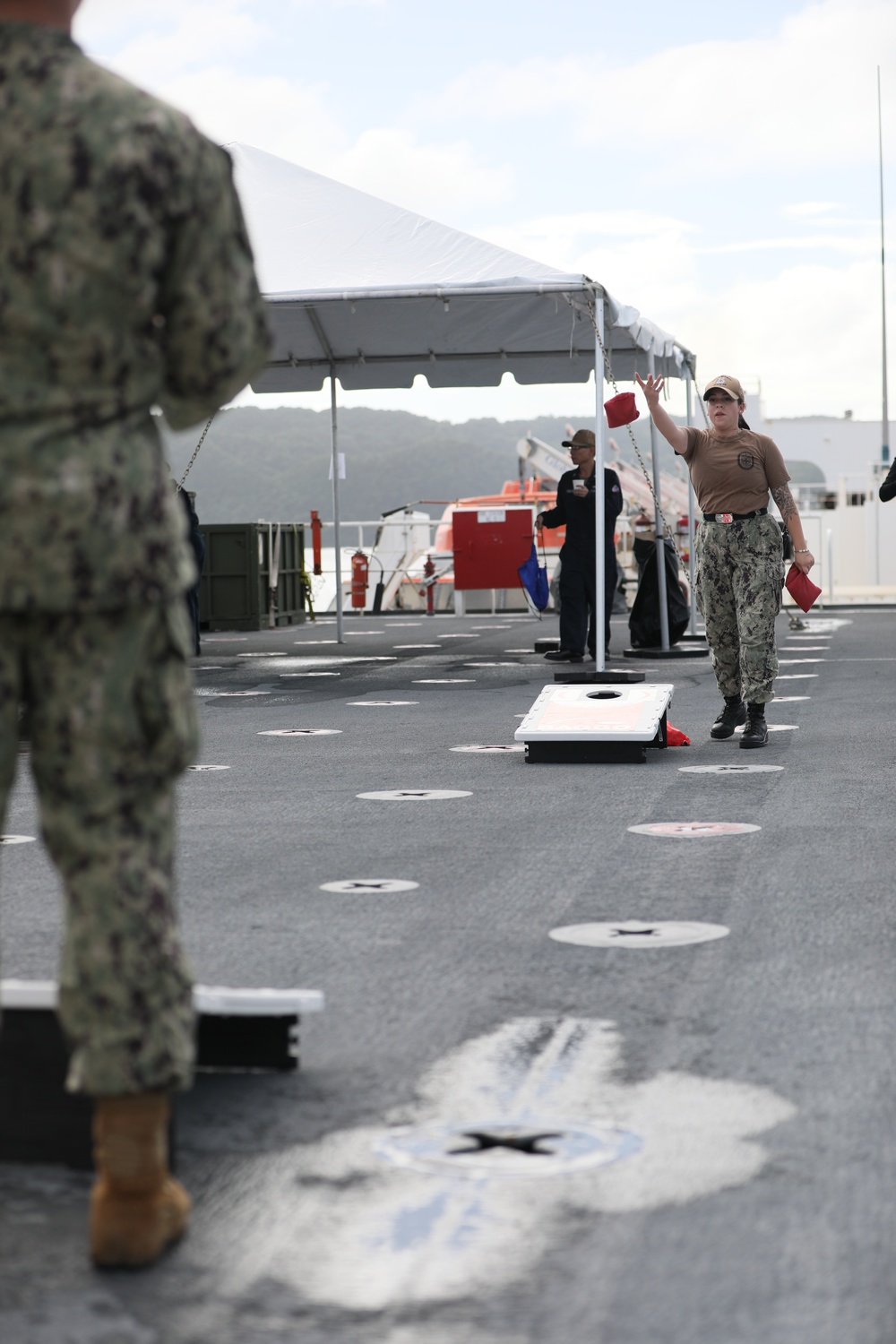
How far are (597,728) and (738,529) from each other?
3.96 feet

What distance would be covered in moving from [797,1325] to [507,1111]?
93 cm

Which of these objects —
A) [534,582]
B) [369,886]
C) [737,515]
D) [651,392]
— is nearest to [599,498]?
[651,392]

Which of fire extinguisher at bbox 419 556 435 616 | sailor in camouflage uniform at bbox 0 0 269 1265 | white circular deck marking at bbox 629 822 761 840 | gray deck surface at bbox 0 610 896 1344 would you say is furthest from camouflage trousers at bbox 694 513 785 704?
fire extinguisher at bbox 419 556 435 616

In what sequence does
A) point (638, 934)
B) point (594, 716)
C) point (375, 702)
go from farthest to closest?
point (375, 702), point (594, 716), point (638, 934)

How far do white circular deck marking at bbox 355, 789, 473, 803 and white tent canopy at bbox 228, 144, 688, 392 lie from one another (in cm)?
376

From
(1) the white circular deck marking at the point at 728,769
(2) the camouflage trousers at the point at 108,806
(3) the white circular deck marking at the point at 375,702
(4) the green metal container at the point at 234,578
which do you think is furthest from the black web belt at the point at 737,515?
(4) the green metal container at the point at 234,578

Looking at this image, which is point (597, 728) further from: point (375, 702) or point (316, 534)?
point (316, 534)

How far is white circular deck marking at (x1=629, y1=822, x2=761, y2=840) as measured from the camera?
20.2ft

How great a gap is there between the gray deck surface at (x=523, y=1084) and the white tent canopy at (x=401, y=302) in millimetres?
5189

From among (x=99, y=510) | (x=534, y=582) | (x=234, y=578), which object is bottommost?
(x=534, y=582)

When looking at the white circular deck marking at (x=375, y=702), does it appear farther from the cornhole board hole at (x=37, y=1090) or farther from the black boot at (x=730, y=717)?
the cornhole board hole at (x=37, y=1090)

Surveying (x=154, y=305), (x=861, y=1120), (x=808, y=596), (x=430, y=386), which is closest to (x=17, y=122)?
(x=154, y=305)

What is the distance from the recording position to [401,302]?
1548 centimetres

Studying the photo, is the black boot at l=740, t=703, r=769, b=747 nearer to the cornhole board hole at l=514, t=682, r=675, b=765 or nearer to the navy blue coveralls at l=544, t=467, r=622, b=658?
the cornhole board hole at l=514, t=682, r=675, b=765
